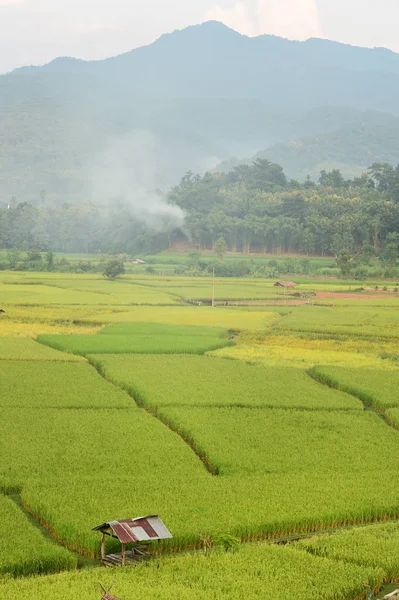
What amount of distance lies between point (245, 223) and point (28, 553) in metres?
72.2

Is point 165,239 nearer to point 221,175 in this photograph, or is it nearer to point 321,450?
point 221,175

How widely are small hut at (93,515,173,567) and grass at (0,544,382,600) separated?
0.35 meters

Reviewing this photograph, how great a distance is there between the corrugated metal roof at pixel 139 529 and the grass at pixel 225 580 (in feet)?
1.18

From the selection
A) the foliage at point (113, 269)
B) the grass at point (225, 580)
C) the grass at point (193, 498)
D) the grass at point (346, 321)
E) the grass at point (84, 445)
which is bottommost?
the grass at point (225, 580)

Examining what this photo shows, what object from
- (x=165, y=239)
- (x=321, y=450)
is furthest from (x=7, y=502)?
(x=165, y=239)

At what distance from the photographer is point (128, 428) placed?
1705 centimetres

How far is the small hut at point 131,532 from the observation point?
35.1 feet

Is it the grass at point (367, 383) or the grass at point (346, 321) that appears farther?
the grass at point (346, 321)

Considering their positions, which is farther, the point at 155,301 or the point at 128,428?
the point at 155,301

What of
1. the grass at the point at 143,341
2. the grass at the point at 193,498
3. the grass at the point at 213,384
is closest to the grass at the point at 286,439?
the grass at the point at 193,498

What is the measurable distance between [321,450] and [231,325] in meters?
19.5

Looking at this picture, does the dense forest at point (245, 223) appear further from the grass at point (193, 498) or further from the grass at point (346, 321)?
the grass at point (193, 498)

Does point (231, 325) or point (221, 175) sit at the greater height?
point (221, 175)

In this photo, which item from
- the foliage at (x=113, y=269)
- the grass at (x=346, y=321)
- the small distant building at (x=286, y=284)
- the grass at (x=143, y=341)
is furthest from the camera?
the foliage at (x=113, y=269)
